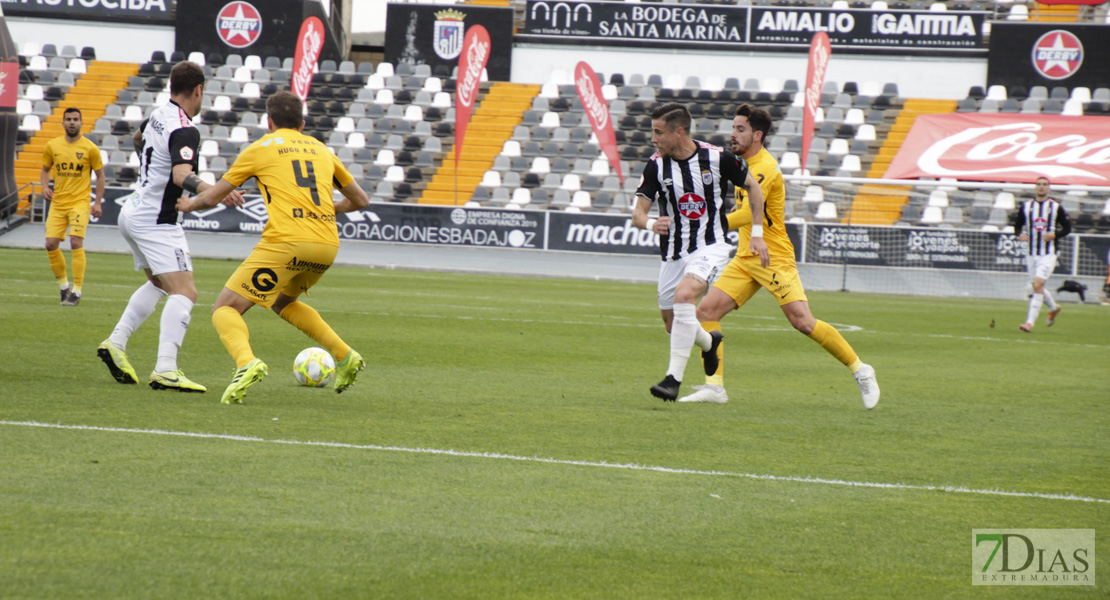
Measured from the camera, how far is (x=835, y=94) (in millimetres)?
33219

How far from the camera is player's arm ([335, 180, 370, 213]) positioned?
6914 millimetres

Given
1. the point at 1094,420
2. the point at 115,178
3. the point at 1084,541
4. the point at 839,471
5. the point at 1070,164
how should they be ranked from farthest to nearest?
1. the point at 115,178
2. the point at 1070,164
3. the point at 1094,420
4. the point at 839,471
5. the point at 1084,541

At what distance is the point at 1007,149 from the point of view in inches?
1092

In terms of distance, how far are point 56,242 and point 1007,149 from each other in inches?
871

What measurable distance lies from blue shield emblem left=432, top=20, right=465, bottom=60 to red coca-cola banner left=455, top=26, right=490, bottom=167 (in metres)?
7.31

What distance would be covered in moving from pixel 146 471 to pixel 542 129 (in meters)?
28.7

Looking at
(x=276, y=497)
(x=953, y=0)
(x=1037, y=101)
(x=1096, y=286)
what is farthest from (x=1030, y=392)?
(x=953, y=0)

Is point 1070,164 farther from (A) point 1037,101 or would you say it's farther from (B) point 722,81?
(B) point 722,81

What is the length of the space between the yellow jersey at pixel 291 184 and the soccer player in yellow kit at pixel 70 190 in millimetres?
7361

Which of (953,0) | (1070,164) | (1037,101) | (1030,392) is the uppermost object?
(953,0)

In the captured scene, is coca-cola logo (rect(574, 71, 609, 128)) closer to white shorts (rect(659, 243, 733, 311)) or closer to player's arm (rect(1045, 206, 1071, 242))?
player's arm (rect(1045, 206, 1071, 242))

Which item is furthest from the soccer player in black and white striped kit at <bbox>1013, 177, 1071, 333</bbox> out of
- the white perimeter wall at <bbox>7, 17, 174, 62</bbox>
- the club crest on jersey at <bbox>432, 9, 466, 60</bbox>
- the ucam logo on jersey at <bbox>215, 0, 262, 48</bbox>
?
the white perimeter wall at <bbox>7, 17, 174, 62</bbox>

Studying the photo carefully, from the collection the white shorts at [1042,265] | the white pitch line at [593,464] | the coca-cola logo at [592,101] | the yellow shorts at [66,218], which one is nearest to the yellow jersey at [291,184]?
the white pitch line at [593,464]

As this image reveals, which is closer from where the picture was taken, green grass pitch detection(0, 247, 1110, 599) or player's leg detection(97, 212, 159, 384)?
green grass pitch detection(0, 247, 1110, 599)
